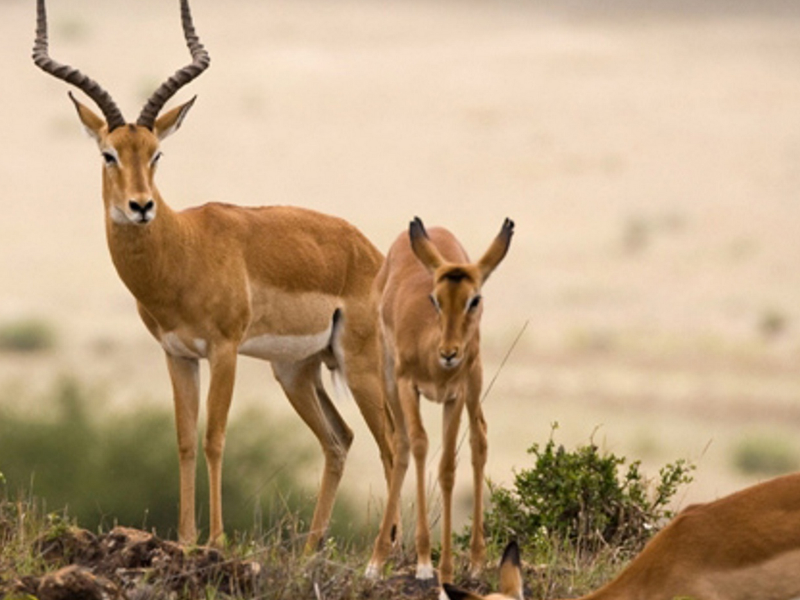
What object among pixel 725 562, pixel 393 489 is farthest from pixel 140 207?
pixel 725 562

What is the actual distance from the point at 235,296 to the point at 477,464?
8.01 ft

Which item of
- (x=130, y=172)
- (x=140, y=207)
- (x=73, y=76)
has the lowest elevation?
(x=140, y=207)

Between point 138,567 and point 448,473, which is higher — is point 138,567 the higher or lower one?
Answer: the lower one

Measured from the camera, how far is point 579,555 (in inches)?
448

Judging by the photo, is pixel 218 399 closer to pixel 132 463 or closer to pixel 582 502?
pixel 582 502

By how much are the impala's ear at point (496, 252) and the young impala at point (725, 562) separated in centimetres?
152

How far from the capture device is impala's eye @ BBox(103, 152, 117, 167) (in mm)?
11133

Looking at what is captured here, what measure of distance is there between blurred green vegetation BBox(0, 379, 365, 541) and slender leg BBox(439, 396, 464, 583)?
10.8 metres

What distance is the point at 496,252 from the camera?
30.4 feet

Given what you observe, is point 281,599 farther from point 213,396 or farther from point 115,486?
point 115,486

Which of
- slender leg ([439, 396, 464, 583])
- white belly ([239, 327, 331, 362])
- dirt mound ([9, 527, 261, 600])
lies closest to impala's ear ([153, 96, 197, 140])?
white belly ([239, 327, 331, 362])

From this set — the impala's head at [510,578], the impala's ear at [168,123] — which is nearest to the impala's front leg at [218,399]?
the impala's ear at [168,123]

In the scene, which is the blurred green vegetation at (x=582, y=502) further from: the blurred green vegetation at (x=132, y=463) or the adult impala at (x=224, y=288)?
the blurred green vegetation at (x=132, y=463)

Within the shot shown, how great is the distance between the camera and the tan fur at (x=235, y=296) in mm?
11453
